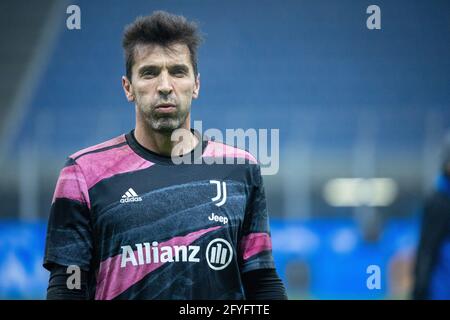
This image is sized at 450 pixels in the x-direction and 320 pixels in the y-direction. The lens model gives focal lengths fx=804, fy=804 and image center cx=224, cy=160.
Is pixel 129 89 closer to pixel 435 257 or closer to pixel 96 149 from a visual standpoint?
pixel 96 149

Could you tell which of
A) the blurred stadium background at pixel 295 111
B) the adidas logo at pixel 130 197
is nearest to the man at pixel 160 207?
the adidas logo at pixel 130 197

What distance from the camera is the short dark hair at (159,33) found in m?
2.75

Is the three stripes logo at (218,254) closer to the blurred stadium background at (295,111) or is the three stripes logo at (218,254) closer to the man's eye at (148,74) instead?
the man's eye at (148,74)

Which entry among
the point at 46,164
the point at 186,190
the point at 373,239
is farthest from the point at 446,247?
the point at 46,164

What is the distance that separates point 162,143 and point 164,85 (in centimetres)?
20

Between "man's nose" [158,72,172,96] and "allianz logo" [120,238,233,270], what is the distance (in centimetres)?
50

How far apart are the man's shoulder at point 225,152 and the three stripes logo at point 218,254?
322 millimetres

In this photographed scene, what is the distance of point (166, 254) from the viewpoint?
2.58 metres

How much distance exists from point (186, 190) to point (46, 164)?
6677 millimetres

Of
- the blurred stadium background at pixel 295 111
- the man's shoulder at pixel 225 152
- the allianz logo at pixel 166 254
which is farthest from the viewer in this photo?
the blurred stadium background at pixel 295 111

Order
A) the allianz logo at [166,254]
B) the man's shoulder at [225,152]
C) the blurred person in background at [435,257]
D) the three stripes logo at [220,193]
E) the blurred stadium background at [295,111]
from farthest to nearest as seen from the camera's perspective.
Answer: the blurred stadium background at [295,111] < the blurred person in background at [435,257] < the man's shoulder at [225,152] < the three stripes logo at [220,193] < the allianz logo at [166,254]

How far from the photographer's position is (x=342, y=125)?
9.59 metres

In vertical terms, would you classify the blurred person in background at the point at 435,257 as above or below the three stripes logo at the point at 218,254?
below

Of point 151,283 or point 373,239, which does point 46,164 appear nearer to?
point 373,239
